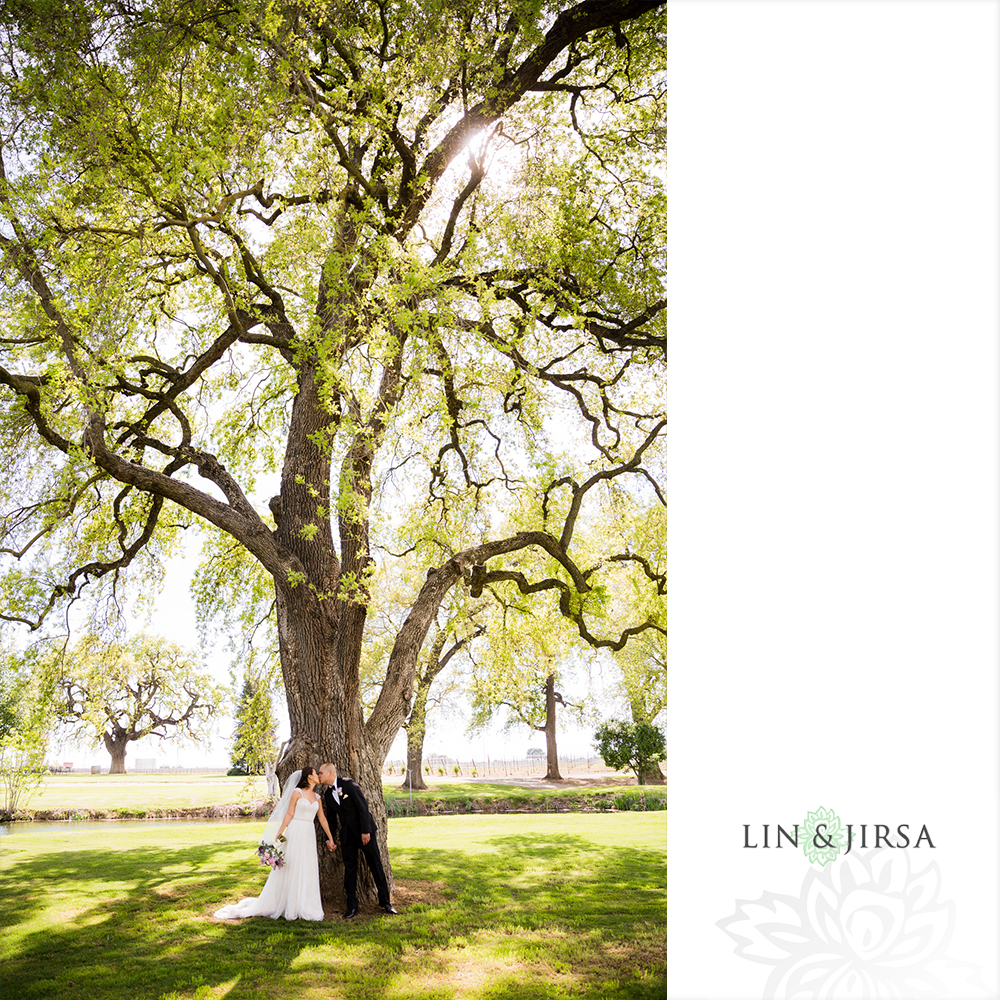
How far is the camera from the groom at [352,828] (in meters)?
5.25

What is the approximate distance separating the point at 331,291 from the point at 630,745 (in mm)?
11204

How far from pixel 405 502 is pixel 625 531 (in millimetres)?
2067

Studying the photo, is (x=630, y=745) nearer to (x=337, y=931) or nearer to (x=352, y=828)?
(x=352, y=828)

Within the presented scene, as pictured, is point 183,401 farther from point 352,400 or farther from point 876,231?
point 876,231

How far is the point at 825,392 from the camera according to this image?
9.32 feet

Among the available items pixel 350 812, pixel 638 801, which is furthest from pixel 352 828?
pixel 638 801

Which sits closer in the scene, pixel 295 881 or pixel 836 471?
pixel 836 471

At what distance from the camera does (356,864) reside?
5.29 meters

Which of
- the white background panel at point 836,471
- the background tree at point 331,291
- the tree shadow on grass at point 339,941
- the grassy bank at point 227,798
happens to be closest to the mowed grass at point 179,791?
the grassy bank at point 227,798

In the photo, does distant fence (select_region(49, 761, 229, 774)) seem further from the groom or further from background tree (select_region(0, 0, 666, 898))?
the groom

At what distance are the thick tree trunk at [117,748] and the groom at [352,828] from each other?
9.87 metres

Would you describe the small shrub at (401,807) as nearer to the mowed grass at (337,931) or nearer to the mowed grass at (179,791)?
the mowed grass at (179,791)

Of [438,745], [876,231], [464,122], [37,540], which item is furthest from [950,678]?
[438,745]

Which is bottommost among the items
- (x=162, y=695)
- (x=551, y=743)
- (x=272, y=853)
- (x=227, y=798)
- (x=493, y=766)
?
(x=493, y=766)
